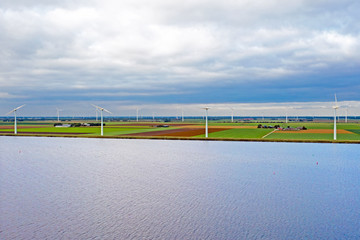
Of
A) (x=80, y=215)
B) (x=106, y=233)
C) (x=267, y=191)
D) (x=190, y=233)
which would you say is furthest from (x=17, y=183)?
(x=267, y=191)

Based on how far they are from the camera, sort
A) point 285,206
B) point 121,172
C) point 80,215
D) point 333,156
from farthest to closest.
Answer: point 333,156 → point 121,172 → point 285,206 → point 80,215

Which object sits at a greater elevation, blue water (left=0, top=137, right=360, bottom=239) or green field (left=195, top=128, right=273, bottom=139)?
green field (left=195, top=128, right=273, bottom=139)

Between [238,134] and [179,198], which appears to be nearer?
[179,198]

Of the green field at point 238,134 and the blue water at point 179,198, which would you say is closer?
the blue water at point 179,198

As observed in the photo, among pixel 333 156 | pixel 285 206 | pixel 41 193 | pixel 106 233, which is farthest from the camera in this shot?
pixel 333 156

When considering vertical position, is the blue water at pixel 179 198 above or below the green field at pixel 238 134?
below

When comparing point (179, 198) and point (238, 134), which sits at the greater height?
point (238, 134)

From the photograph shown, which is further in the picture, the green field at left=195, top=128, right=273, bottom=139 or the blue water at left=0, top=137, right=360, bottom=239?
the green field at left=195, top=128, right=273, bottom=139

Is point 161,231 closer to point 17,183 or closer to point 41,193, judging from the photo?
point 41,193
